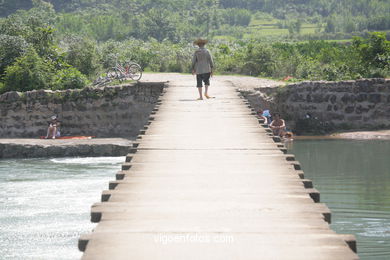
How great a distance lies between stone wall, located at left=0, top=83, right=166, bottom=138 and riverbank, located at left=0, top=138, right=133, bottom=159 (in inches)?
97.9

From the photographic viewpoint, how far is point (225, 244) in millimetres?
7211

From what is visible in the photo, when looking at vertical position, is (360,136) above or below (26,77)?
below

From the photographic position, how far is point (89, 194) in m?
20.3

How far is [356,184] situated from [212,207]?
12944mm

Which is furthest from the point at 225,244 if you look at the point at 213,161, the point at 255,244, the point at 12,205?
the point at 12,205

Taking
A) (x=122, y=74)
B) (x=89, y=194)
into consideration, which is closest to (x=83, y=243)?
(x=89, y=194)

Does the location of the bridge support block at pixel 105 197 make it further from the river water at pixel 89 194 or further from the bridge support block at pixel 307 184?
the river water at pixel 89 194

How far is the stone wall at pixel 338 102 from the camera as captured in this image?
30062mm

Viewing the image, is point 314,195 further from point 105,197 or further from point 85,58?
point 85,58

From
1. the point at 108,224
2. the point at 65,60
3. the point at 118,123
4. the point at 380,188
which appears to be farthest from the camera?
the point at 65,60

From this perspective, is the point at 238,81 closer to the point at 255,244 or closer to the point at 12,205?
the point at 12,205

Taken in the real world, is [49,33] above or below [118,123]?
above

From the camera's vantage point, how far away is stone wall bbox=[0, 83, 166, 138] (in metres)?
30.2

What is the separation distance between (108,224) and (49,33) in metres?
28.7
